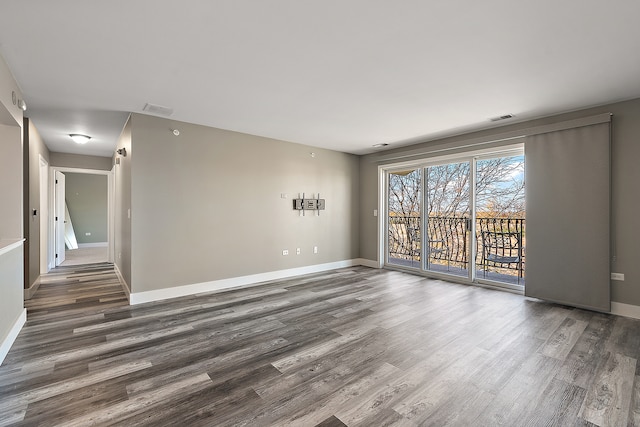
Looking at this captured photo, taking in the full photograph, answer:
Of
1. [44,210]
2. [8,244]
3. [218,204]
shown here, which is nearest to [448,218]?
[218,204]

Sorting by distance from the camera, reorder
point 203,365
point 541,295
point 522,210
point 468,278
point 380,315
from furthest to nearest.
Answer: point 468,278 < point 522,210 < point 541,295 < point 380,315 < point 203,365

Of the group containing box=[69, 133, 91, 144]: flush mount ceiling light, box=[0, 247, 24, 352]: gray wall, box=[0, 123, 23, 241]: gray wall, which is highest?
box=[69, 133, 91, 144]: flush mount ceiling light

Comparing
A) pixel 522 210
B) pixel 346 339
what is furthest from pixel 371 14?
pixel 522 210

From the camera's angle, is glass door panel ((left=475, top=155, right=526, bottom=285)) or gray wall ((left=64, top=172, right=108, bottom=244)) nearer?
glass door panel ((left=475, top=155, right=526, bottom=285))

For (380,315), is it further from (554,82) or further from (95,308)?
(95,308)

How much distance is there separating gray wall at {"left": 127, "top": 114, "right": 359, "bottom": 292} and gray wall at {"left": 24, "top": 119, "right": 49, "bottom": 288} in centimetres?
166

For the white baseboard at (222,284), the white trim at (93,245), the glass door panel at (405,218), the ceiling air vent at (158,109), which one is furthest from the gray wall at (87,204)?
the glass door panel at (405,218)

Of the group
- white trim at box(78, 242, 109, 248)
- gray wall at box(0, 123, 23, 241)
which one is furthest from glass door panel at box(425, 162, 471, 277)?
white trim at box(78, 242, 109, 248)

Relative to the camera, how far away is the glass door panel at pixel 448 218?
4997 mm

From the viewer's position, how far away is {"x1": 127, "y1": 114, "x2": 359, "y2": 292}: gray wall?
12.9 feet

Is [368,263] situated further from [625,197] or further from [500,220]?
[625,197]

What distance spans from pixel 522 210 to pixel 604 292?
1.41 meters

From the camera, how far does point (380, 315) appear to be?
341 centimetres

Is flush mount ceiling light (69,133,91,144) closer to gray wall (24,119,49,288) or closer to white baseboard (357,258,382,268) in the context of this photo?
gray wall (24,119,49,288)
